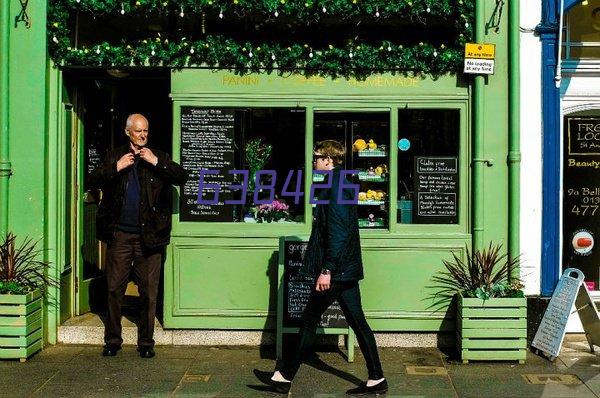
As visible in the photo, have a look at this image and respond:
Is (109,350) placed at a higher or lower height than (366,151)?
lower

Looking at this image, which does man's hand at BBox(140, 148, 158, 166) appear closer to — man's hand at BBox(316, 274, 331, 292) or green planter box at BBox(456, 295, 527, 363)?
man's hand at BBox(316, 274, 331, 292)

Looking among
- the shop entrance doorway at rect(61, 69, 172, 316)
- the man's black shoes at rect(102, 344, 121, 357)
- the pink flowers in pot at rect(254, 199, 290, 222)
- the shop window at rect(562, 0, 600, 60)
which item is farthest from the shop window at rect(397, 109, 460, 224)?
the man's black shoes at rect(102, 344, 121, 357)

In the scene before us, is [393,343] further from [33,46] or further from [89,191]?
[33,46]

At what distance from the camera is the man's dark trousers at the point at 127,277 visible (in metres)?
7.58

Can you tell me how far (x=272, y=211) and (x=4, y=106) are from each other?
8.52 feet

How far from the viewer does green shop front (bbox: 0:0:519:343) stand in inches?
307

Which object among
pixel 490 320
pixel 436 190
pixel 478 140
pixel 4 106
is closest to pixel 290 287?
pixel 436 190

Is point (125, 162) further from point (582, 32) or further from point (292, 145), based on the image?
point (582, 32)

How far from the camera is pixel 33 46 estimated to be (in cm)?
777

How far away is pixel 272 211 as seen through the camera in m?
8.05

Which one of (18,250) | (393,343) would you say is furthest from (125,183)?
(393,343)

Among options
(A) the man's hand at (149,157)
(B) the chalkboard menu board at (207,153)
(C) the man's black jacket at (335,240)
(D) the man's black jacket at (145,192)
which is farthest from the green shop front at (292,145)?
(C) the man's black jacket at (335,240)

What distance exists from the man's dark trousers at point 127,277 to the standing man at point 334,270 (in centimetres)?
160

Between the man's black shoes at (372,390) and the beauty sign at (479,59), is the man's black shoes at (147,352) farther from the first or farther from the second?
the beauty sign at (479,59)
